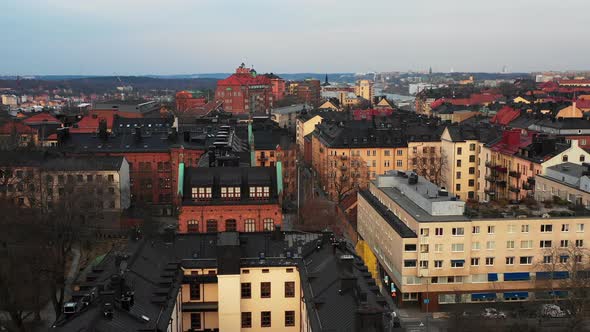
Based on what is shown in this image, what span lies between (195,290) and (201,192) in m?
15.9

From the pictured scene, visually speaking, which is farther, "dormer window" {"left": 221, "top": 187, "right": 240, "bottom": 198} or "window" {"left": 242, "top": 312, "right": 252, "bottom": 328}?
"dormer window" {"left": 221, "top": 187, "right": 240, "bottom": 198}

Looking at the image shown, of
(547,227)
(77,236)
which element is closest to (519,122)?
(547,227)

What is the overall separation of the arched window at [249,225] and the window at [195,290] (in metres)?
15.0

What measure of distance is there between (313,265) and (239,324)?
6.53 meters

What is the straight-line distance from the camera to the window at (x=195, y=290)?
140 feet

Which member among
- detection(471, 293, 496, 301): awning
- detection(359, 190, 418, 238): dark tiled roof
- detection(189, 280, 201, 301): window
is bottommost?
detection(471, 293, 496, 301): awning

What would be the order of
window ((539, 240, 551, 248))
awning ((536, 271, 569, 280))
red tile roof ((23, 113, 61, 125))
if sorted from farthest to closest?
1. red tile roof ((23, 113, 61, 125))
2. window ((539, 240, 551, 248))
3. awning ((536, 271, 569, 280))

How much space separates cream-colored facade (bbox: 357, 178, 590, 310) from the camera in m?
55.3

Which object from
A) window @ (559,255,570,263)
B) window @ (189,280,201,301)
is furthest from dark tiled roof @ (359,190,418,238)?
window @ (189,280,201,301)

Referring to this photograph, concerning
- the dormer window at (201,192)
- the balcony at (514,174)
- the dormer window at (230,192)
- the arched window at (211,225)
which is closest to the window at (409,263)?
the dormer window at (230,192)

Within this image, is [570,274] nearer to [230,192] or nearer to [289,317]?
[289,317]

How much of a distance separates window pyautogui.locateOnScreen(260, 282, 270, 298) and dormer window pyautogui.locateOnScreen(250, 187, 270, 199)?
16039mm

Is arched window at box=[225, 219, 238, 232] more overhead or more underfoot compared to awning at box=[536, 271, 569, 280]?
more overhead

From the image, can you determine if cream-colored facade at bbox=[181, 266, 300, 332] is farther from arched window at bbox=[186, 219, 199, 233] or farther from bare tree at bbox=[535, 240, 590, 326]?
bare tree at bbox=[535, 240, 590, 326]
